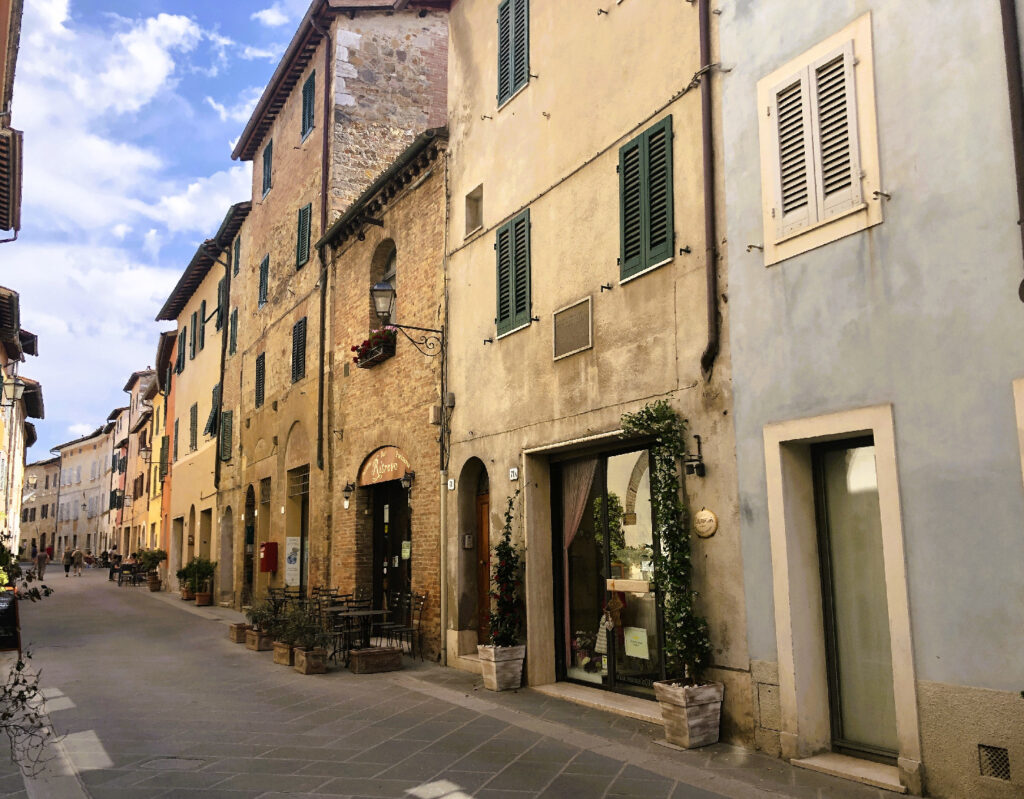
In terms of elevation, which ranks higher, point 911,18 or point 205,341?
point 205,341

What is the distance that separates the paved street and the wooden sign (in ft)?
9.74

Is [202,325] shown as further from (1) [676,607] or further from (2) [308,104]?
(1) [676,607]

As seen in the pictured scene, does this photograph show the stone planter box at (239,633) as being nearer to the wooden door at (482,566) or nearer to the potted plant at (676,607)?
the wooden door at (482,566)

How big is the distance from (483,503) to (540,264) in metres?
3.18

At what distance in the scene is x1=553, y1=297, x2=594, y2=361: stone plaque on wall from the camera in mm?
9047

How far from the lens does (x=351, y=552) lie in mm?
14688

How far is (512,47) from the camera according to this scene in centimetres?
1088

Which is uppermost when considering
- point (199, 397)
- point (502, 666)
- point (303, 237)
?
point (303, 237)

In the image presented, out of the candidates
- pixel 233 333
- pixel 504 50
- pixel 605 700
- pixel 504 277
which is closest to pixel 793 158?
pixel 504 277

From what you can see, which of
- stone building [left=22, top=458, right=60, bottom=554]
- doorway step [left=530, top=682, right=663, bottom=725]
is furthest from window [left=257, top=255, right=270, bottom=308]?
stone building [left=22, top=458, right=60, bottom=554]

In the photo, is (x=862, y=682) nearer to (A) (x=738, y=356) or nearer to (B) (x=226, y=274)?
(A) (x=738, y=356)

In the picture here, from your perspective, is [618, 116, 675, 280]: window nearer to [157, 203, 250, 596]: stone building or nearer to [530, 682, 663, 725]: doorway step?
[530, 682, 663, 725]: doorway step

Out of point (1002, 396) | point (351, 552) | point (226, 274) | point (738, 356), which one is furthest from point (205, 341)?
point (1002, 396)

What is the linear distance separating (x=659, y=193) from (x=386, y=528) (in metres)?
8.04
